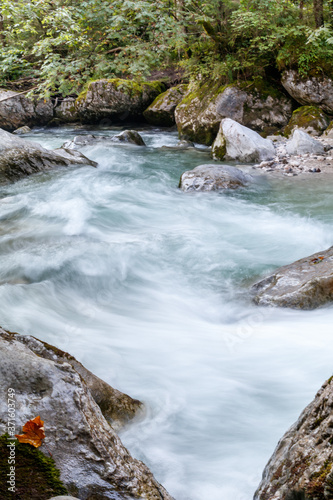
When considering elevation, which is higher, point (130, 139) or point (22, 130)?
point (22, 130)

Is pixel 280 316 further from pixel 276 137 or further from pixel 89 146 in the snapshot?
pixel 89 146

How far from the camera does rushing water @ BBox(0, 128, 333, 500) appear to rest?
273 centimetres

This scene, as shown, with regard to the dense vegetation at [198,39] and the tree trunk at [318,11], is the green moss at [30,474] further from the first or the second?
the tree trunk at [318,11]

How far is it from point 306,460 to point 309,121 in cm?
1102

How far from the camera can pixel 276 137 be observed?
1120cm

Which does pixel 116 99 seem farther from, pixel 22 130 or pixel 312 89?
pixel 312 89

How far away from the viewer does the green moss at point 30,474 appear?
54.8 inches

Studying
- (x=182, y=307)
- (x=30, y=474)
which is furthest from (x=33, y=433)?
(x=182, y=307)

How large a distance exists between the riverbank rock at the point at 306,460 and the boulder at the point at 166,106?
45.9 feet

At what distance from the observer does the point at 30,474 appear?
4.81 ft

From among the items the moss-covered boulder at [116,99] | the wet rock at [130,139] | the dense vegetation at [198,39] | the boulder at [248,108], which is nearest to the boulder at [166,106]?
the moss-covered boulder at [116,99]

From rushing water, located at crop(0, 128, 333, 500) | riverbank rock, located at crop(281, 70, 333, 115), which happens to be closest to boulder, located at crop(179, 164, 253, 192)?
rushing water, located at crop(0, 128, 333, 500)

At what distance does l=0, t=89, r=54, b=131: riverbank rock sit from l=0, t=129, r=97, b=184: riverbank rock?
8.80m

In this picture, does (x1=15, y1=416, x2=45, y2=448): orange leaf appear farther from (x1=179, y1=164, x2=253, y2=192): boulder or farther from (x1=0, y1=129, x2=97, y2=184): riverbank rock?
(x1=0, y1=129, x2=97, y2=184): riverbank rock
